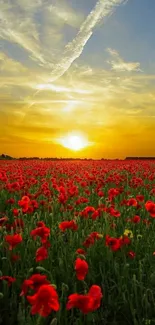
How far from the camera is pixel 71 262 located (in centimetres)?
411

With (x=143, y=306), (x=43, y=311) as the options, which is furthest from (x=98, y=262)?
(x=43, y=311)

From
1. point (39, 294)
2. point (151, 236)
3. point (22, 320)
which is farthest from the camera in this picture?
point (151, 236)

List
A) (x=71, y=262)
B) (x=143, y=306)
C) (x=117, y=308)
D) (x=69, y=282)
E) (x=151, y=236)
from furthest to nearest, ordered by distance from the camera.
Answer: (x=151, y=236)
(x=71, y=262)
(x=69, y=282)
(x=117, y=308)
(x=143, y=306)

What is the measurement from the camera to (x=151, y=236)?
206 inches

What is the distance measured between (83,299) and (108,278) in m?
2.08

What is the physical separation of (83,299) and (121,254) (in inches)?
99.6

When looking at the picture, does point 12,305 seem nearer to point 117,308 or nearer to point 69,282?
point 69,282

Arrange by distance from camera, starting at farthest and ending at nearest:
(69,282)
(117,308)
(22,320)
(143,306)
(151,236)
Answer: (151,236)
(69,282)
(117,308)
(143,306)
(22,320)

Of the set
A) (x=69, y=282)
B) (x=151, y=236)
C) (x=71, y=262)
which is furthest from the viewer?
(x=151, y=236)

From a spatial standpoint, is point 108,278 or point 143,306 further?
point 108,278

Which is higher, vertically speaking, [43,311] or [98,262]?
[43,311]

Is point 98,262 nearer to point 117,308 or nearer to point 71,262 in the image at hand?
point 71,262

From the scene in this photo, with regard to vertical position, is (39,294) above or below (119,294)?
above

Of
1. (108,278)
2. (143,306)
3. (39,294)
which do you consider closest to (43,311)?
(39,294)
